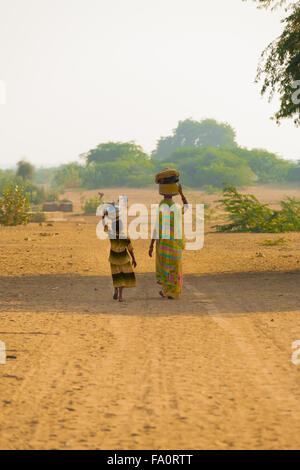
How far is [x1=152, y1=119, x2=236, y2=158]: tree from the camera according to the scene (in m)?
103

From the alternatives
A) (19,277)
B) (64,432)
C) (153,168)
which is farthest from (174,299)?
(153,168)

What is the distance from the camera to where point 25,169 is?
51.6 meters

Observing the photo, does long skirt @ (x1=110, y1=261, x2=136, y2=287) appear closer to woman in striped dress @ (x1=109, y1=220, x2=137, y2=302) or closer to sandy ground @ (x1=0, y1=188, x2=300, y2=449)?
woman in striped dress @ (x1=109, y1=220, x2=137, y2=302)

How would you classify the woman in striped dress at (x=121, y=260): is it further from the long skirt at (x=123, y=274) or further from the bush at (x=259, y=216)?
the bush at (x=259, y=216)

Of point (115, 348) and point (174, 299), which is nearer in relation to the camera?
point (115, 348)

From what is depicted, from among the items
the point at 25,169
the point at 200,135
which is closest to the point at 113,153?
the point at 25,169

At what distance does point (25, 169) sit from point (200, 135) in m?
57.1

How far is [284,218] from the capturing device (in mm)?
20797

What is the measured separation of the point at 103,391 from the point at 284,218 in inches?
667

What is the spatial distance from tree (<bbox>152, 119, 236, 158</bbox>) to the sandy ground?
93.7 metres

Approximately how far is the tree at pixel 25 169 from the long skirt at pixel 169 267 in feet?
144

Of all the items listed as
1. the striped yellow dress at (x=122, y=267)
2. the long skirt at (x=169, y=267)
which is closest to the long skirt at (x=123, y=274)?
the striped yellow dress at (x=122, y=267)

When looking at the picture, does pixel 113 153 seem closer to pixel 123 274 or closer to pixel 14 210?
pixel 14 210
